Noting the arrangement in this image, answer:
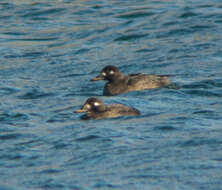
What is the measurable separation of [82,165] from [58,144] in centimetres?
130

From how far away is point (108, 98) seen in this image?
16984 millimetres

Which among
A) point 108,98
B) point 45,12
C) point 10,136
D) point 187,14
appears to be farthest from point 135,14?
point 10,136

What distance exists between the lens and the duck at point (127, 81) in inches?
672

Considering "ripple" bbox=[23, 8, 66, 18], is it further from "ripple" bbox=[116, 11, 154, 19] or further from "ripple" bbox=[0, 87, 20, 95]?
"ripple" bbox=[0, 87, 20, 95]

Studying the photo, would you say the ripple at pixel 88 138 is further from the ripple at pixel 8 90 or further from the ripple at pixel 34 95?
the ripple at pixel 8 90

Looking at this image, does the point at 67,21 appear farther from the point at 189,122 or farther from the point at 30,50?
the point at 189,122

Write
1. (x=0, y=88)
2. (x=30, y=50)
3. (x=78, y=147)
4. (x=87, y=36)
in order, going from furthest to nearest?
(x=87, y=36), (x=30, y=50), (x=0, y=88), (x=78, y=147)

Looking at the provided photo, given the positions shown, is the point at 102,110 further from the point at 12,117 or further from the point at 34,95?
the point at 34,95

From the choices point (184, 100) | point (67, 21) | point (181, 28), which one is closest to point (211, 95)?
point (184, 100)

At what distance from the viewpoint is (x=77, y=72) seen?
1969 centimetres

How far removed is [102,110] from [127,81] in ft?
9.43

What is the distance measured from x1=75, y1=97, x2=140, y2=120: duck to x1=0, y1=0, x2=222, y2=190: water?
0.68 ft

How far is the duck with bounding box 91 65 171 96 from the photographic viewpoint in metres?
17.1

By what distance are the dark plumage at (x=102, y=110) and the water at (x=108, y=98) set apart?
8.2 inches
